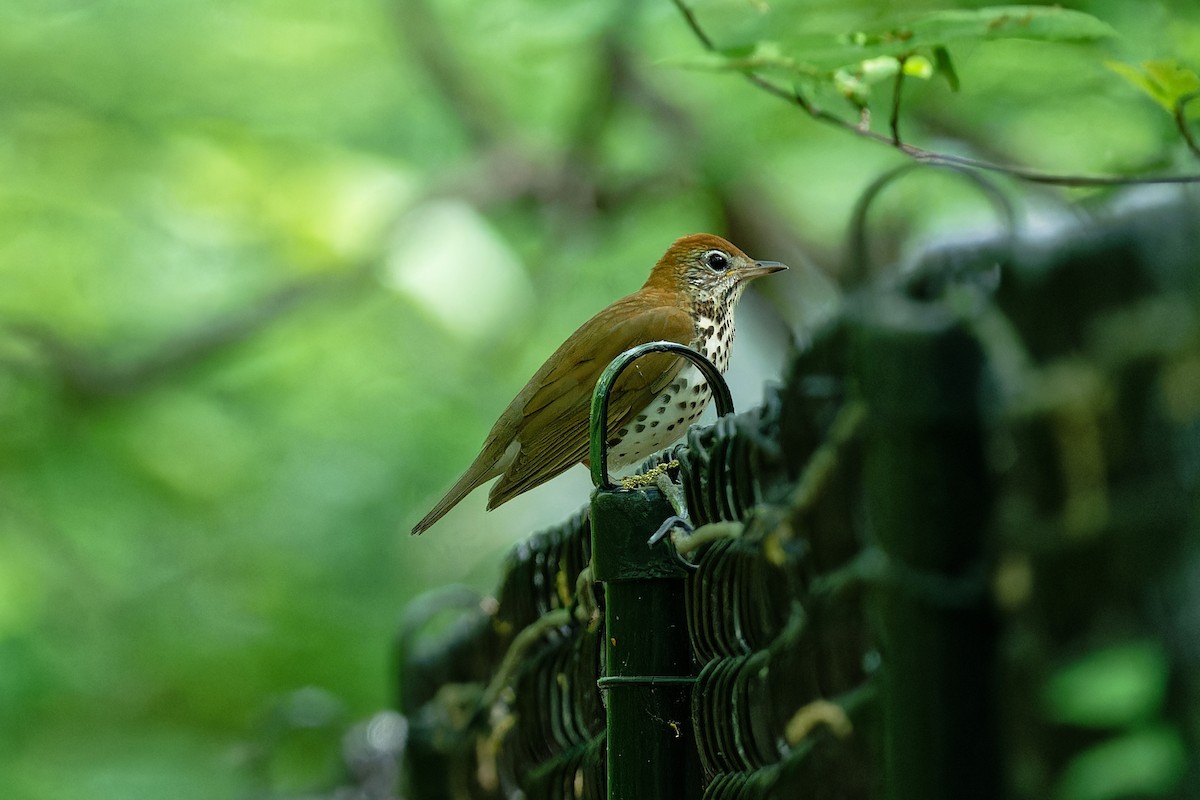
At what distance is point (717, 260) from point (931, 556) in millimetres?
2479

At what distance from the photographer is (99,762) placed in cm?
799

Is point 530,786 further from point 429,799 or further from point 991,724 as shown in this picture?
point 991,724

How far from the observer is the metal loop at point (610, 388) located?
1896 millimetres

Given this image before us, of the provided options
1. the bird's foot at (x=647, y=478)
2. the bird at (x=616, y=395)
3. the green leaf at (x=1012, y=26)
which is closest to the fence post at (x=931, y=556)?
the bird's foot at (x=647, y=478)

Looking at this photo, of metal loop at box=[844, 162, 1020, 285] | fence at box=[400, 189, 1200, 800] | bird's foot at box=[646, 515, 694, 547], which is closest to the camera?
fence at box=[400, 189, 1200, 800]

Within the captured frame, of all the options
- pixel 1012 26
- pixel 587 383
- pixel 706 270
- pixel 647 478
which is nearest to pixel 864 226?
pixel 647 478

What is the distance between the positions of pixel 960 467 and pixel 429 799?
2.79 metres

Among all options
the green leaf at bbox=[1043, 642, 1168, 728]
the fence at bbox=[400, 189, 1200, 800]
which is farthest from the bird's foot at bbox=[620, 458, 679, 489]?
the green leaf at bbox=[1043, 642, 1168, 728]

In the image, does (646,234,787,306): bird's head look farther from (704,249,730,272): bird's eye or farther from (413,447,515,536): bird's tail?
(413,447,515,536): bird's tail

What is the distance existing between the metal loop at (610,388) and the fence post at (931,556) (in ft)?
2.73

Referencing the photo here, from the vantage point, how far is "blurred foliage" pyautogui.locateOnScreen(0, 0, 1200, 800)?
6977mm

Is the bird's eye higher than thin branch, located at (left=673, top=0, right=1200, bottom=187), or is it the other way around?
the bird's eye

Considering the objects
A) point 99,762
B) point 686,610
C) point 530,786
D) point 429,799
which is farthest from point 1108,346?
point 99,762

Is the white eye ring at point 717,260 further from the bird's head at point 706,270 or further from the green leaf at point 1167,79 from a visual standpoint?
the green leaf at point 1167,79
